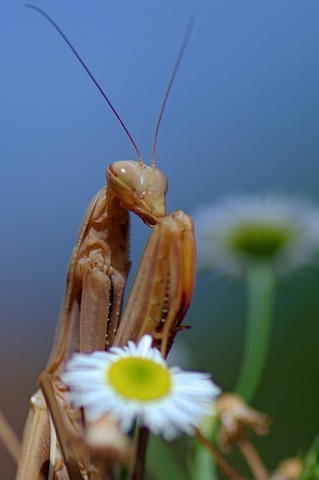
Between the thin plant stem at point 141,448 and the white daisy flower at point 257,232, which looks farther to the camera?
the white daisy flower at point 257,232

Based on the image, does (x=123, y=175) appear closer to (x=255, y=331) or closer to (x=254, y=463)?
(x=255, y=331)

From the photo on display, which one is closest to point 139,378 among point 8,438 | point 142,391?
point 142,391

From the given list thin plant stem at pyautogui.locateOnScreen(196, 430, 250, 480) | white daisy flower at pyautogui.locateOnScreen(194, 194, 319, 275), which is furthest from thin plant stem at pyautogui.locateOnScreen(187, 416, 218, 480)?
white daisy flower at pyautogui.locateOnScreen(194, 194, 319, 275)

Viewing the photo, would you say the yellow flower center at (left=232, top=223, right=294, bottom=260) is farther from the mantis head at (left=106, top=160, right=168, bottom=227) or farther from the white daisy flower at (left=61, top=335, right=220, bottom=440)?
the white daisy flower at (left=61, top=335, right=220, bottom=440)

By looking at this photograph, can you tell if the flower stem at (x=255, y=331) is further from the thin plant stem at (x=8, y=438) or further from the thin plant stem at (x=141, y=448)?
the thin plant stem at (x=8, y=438)

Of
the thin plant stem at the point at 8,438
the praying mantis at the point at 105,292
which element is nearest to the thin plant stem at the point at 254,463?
the praying mantis at the point at 105,292
